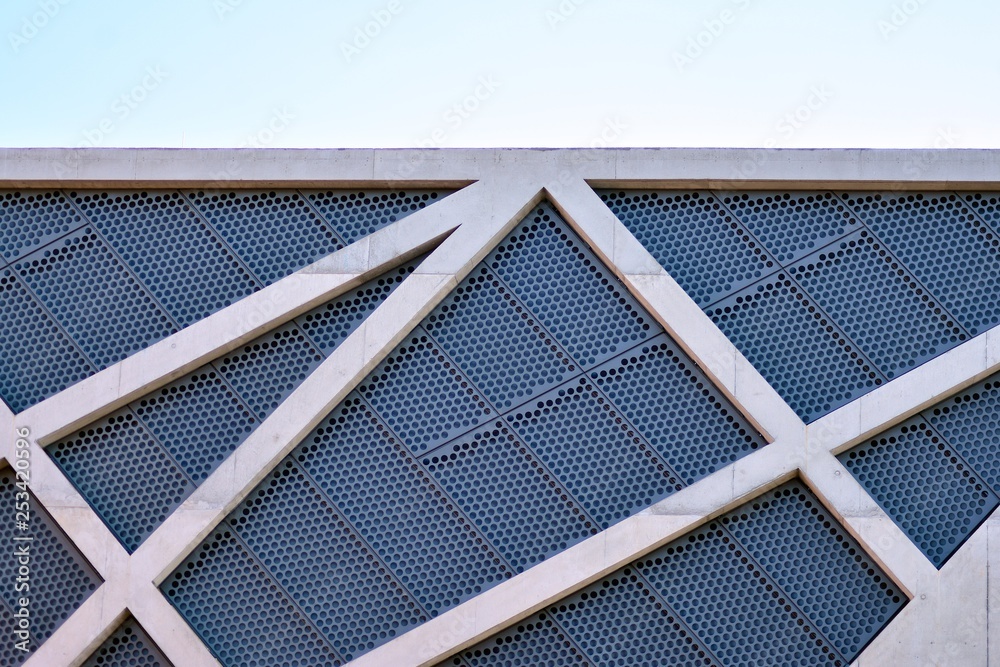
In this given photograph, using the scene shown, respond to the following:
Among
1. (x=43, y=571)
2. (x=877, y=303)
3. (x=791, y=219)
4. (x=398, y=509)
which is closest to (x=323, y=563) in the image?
(x=398, y=509)

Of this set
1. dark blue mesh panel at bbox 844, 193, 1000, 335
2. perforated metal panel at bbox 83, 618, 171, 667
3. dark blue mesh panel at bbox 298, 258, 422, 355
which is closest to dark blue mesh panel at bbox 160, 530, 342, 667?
perforated metal panel at bbox 83, 618, 171, 667

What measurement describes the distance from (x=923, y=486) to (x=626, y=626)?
11.2 ft

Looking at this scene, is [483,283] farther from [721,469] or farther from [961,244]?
[961,244]

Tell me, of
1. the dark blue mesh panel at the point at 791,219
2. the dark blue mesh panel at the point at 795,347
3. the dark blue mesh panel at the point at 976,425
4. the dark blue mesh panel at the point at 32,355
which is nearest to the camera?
the dark blue mesh panel at the point at 976,425

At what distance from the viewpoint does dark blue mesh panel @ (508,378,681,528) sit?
Result: 42.4 ft

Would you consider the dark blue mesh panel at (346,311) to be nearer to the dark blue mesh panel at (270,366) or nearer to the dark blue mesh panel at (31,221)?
the dark blue mesh panel at (270,366)

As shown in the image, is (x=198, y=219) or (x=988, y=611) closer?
(x=988, y=611)

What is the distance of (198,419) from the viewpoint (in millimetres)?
13422

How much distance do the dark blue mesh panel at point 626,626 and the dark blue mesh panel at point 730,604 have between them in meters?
0.14

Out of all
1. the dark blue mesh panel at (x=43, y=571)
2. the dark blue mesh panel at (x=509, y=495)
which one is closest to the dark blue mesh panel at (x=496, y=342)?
the dark blue mesh panel at (x=509, y=495)

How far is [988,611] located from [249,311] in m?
8.26

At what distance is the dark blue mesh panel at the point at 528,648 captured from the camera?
12648mm

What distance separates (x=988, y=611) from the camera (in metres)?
12.3

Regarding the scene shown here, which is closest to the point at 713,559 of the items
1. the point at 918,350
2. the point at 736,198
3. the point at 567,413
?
the point at 567,413
